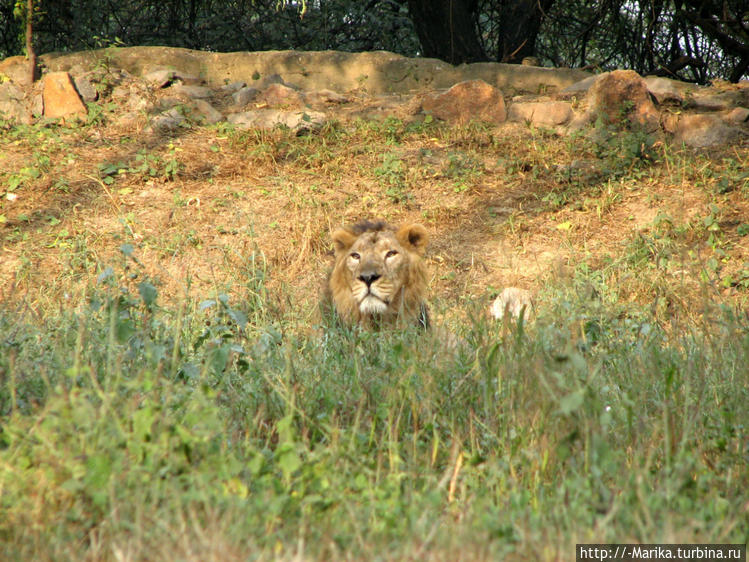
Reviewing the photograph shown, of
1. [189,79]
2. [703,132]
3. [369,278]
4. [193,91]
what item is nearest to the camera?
[369,278]

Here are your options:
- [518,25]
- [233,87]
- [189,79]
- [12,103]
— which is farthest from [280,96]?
[518,25]

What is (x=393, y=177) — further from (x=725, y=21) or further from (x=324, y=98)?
(x=725, y=21)

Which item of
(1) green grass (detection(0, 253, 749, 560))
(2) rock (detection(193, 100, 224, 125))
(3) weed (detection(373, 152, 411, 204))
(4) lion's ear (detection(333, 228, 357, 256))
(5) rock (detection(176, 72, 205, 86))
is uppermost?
(5) rock (detection(176, 72, 205, 86))

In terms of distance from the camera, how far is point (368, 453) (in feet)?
10.0

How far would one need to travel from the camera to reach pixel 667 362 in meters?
3.82

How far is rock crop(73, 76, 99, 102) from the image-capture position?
9.79 meters

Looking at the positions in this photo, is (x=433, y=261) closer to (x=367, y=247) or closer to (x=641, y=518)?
(x=367, y=247)

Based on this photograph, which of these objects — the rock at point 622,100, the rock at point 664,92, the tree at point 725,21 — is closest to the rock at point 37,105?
the rock at point 622,100

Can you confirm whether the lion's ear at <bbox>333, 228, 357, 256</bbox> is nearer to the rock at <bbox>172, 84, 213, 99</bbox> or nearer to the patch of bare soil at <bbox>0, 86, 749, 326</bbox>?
the patch of bare soil at <bbox>0, 86, 749, 326</bbox>

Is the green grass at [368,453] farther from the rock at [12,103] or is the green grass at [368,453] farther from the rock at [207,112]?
the rock at [12,103]

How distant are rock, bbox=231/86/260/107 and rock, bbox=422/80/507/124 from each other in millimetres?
2227

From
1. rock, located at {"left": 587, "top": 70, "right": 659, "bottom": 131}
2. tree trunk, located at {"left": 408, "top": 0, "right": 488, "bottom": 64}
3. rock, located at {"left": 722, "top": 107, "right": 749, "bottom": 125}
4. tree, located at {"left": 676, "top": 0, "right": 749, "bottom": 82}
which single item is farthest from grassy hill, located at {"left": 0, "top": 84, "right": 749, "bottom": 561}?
tree trunk, located at {"left": 408, "top": 0, "right": 488, "bottom": 64}

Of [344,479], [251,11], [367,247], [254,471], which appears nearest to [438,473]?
[344,479]

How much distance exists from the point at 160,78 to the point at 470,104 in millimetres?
3910
